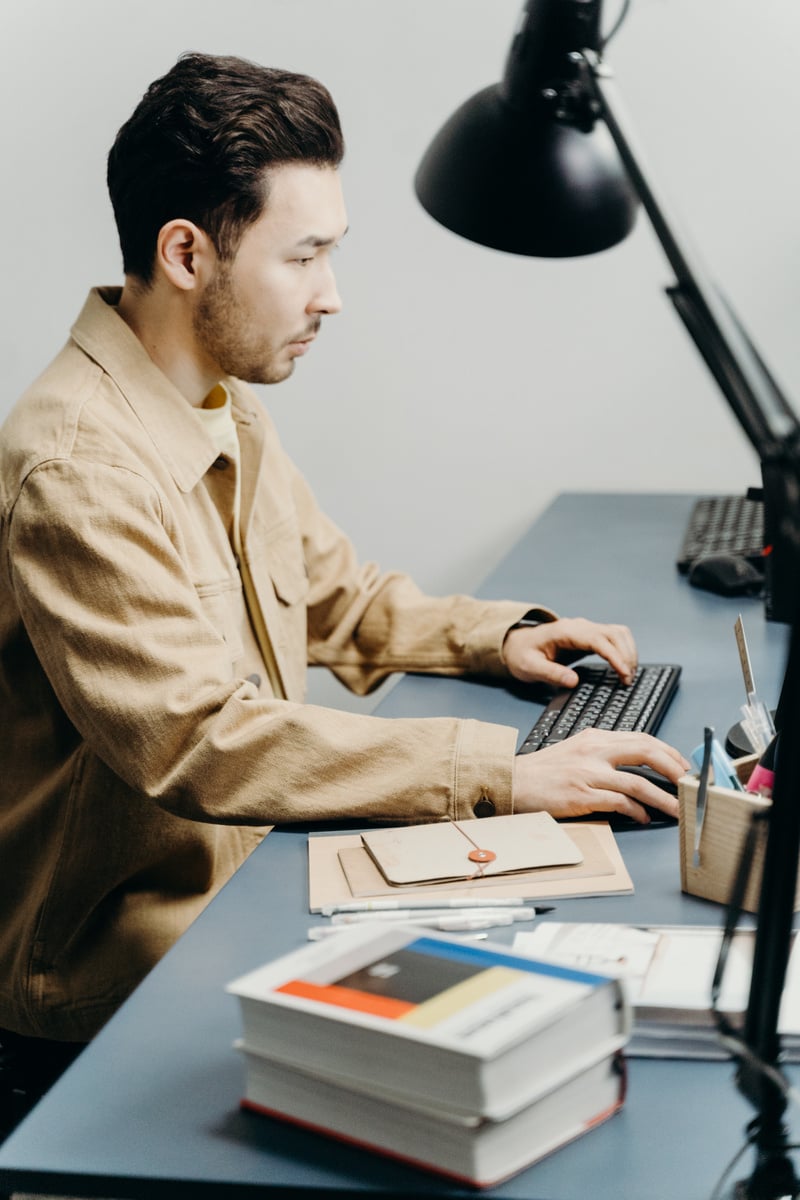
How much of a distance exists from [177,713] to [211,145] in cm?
59

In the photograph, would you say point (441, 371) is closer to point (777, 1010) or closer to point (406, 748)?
point (406, 748)

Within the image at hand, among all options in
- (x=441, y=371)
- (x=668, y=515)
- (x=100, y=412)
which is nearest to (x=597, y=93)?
(x=100, y=412)

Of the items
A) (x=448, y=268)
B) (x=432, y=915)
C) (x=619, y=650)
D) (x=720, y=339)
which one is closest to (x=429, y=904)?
(x=432, y=915)

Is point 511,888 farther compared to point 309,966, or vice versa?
point 511,888

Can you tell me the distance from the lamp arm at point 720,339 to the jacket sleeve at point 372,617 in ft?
2.96

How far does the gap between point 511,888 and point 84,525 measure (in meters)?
0.48

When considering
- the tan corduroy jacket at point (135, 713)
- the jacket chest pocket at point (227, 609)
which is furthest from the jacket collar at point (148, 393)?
the jacket chest pocket at point (227, 609)

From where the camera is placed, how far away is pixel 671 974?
82cm

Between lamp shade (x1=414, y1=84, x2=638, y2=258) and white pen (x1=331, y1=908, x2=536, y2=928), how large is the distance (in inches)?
20.1

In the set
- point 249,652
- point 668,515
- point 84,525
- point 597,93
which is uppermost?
point 597,93

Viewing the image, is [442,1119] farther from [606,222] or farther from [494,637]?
[494,637]

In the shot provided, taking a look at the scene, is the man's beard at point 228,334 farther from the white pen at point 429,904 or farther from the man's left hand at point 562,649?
the white pen at point 429,904

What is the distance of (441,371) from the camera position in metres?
2.54

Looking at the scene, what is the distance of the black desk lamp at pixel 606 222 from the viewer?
1.99 ft
